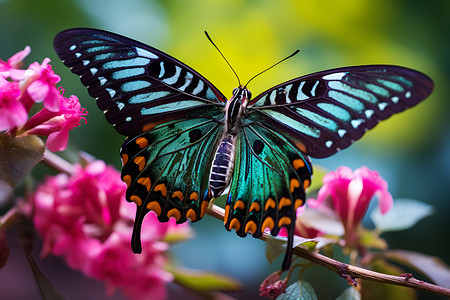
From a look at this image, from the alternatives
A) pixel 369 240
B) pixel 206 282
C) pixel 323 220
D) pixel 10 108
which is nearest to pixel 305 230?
pixel 323 220

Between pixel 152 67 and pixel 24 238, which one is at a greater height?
pixel 152 67

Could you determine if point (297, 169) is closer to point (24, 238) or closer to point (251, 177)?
point (251, 177)

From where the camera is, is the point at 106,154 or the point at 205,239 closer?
the point at 106,154

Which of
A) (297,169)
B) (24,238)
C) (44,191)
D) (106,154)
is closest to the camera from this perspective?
(297,169)

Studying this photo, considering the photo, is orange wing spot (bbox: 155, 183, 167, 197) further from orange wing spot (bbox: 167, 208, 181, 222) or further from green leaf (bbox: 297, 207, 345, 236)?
green leaf (bbox: 297, 207, 345, 236)

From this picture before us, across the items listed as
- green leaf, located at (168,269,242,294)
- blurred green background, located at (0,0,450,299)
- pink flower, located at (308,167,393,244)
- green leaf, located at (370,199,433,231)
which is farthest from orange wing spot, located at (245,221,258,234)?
blurred green background, located at (0,0,450,299)

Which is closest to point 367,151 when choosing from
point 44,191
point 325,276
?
point 325,276
